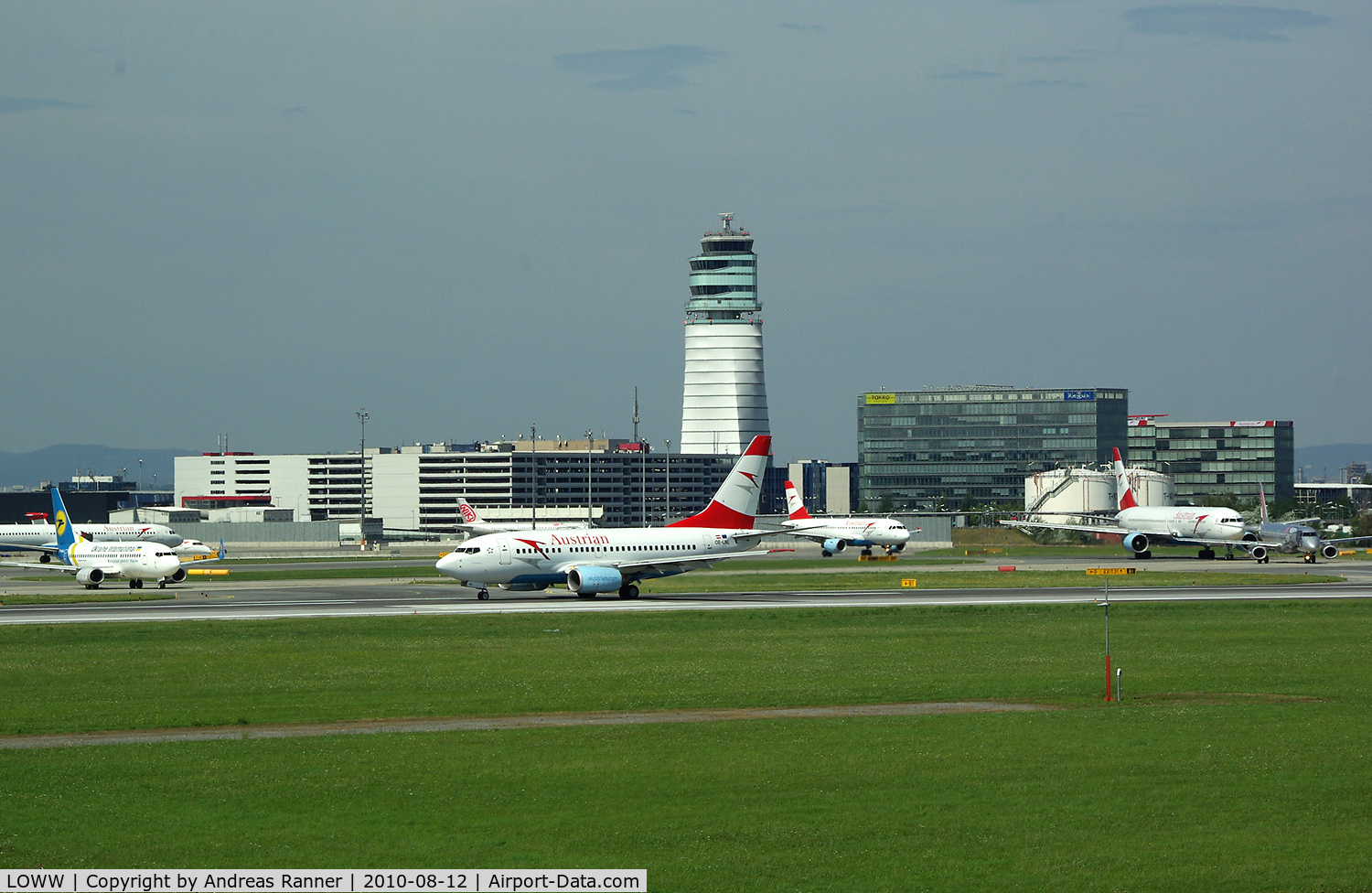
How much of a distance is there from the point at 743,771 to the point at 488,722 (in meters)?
8.13

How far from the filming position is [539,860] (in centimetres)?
1723

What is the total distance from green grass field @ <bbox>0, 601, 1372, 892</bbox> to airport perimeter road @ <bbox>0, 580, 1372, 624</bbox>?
18.1 meters

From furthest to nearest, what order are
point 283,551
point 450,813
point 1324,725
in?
point 283,551 → point 1324,725 → point 450,813

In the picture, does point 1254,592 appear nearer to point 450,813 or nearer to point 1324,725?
point 1324,725

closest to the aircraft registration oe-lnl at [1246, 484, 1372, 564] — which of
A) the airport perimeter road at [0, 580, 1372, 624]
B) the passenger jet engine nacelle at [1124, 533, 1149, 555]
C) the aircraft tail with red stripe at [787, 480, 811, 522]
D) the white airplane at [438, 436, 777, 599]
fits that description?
the passenger jet engine nacelle at [1124, 533, 1149, 555]

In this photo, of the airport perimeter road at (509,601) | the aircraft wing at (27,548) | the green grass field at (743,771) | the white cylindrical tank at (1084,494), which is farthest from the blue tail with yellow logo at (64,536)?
the white cylindrical tank at (1084,494)

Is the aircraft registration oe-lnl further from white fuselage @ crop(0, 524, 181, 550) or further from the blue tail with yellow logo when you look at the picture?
white fuselage @ crop(0, 524, 181, 550)

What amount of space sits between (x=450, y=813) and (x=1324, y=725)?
57.7 ft

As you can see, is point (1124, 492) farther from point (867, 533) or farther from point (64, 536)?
point (64, 536)

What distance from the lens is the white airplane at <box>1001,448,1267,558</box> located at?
112 metres

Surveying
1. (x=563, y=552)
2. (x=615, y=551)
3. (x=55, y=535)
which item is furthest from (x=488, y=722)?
(x=55, y=535)

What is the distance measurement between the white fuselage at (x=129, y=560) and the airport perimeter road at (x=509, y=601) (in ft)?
23.8

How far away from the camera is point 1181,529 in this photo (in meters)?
116

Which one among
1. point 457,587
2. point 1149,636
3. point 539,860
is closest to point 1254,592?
point 1149,636
